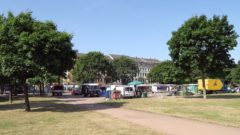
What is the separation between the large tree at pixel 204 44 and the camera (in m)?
47.5

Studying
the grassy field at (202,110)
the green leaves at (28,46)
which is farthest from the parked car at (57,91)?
the green leaves at (28,46)

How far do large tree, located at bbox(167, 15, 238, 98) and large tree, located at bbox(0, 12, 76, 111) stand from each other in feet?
66.2

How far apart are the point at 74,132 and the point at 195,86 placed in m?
68.8

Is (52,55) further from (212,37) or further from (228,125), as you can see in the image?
(212,37)

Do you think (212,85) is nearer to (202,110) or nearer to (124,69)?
(202,110)

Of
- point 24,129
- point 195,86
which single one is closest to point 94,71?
point 195,86

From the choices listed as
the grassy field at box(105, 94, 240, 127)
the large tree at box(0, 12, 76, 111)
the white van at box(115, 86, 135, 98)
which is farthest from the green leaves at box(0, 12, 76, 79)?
the white van at box(115, 86, 135, 98)

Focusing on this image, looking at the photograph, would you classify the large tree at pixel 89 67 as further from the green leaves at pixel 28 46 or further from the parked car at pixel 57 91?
the green leaves at pixel 28 46

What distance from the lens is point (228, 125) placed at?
1767cm

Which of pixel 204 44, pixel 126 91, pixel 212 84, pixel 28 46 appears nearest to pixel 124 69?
pixel 212 84

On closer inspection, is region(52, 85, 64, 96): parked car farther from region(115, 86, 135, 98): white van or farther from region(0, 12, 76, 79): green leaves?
region(0, 12, 76, 79): green leaves

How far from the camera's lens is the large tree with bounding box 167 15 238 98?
4747cm

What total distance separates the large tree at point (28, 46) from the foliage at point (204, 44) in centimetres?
2018

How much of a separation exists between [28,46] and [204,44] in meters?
24.8
